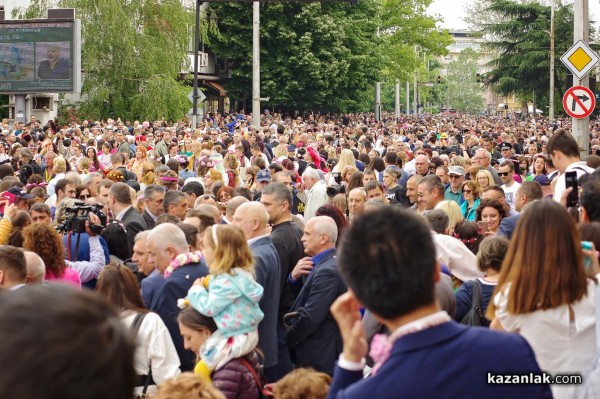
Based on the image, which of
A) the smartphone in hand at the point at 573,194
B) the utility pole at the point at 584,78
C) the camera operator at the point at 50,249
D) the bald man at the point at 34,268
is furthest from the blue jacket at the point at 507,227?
the utility pole at the point at 584,78

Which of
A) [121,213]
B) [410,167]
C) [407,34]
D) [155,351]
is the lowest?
[155,351]

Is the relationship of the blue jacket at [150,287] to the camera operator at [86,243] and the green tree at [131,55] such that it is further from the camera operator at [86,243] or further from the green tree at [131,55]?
the green tree at [131,55]

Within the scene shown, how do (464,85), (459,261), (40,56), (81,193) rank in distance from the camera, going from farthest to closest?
(464,85) < (40,56) < (81,193) < (459,261)

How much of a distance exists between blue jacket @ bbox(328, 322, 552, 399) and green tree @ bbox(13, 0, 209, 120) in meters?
40.7

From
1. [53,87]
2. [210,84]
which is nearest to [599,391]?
[53,87]

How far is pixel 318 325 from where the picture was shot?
23.7ft

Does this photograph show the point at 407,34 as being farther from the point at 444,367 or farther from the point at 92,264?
the point at 444,367

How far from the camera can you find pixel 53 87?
35812 mm

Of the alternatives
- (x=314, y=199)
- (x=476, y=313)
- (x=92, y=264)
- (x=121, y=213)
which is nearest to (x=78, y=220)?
(x=92, y=264)

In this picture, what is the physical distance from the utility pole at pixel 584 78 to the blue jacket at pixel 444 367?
14785 millimetres

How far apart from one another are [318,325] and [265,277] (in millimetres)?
504

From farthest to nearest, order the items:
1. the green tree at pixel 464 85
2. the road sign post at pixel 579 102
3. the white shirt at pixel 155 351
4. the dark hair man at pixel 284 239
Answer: the green tree at pixel 464 85 → the road sign post at pixel 579 102 → the dark hair man at pixel 284 239 → the white shirt at pixel 155 351

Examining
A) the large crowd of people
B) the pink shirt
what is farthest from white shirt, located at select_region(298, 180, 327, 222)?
the pink shirt

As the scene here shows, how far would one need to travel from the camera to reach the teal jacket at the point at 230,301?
6.11m
